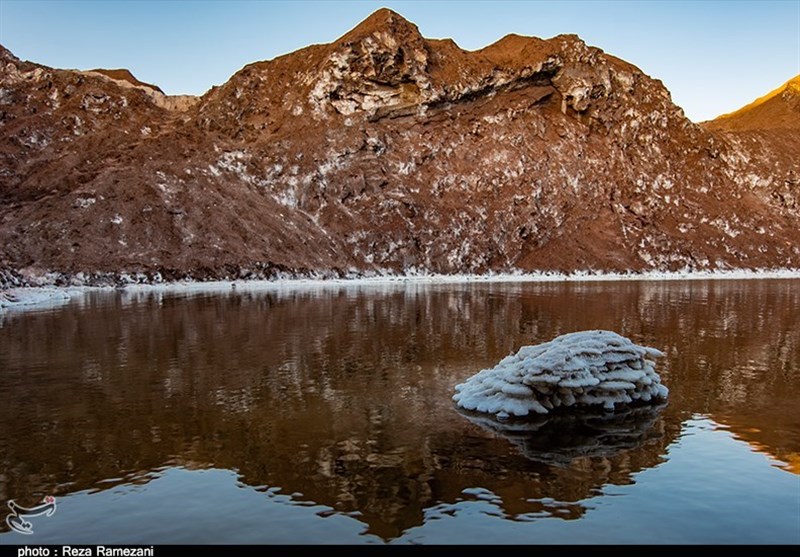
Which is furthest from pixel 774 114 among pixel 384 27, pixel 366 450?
pixel 366 450

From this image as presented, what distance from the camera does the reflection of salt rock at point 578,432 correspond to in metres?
13.1

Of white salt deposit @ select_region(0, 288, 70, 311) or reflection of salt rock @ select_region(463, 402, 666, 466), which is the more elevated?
reflection of salt rock @ select_region(463, 402, 666, 466)

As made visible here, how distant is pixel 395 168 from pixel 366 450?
101 m

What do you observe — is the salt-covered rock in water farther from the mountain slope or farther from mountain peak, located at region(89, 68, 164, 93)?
the mountain slope

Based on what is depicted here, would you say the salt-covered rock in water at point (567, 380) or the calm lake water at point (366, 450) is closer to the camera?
the calm lake water at point (366, 450)

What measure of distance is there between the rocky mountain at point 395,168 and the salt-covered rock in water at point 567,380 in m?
70.0

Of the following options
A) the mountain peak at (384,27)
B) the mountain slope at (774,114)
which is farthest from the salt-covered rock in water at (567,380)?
the mountain slope at (774,114)

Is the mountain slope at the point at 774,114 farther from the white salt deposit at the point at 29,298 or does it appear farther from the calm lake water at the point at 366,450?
the calm lake water at the point at 366,450

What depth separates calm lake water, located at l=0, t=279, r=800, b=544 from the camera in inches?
376

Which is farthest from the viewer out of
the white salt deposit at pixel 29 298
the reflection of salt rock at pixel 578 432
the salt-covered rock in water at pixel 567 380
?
the white salt deposit at pixel 29 298

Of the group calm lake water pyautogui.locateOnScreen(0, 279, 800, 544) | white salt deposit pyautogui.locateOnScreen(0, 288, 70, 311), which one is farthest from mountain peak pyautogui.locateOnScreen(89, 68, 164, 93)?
calm lake water pyautogui.locateOnScreen(0, 279, 800, 544)

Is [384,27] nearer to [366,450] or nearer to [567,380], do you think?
[567,380]

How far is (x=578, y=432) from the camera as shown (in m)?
14.6

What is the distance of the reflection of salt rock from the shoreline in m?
43.2
